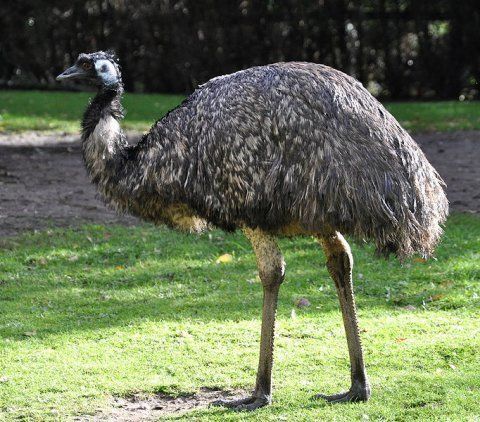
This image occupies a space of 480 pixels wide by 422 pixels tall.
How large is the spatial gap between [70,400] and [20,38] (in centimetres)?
1323

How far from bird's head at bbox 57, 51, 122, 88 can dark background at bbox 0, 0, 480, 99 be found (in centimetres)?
1179

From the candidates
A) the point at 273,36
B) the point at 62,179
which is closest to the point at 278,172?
the point at 62,179

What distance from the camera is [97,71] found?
586cm

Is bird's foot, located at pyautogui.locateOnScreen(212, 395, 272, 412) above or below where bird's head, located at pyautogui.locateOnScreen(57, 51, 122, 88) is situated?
below

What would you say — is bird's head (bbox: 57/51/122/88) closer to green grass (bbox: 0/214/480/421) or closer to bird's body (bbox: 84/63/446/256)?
bird's body (bbox: 84/63/446/256)

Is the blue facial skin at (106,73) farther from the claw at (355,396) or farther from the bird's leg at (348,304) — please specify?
the claw at (355,396)

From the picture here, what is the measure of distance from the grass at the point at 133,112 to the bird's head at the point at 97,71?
26.9 ft

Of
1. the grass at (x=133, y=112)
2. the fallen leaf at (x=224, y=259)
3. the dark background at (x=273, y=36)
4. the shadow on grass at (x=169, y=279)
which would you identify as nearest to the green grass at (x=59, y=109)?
the grass at (x=133, y=112)

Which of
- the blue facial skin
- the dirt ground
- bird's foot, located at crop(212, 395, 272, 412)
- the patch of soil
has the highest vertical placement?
the blue facial skin

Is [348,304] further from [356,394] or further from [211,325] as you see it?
[211,325]

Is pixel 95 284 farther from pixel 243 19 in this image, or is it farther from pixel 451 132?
pixel 243 19

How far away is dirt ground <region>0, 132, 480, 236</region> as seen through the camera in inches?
395

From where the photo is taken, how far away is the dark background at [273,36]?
57.3 feet

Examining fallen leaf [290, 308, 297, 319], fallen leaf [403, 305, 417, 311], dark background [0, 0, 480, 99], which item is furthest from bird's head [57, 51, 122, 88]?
dark background [0, 0, 480, 99]
